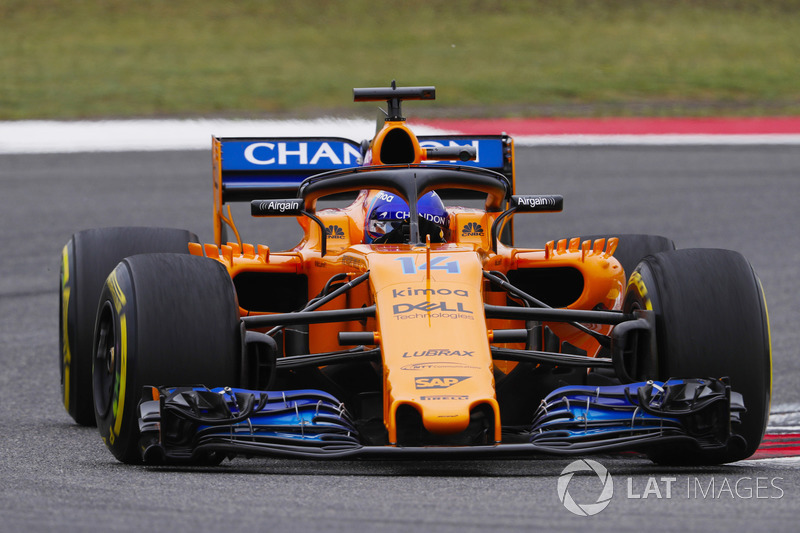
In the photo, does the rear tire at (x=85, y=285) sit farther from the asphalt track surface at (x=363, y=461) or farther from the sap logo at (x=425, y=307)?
the sap logo at (x=425, y=307)

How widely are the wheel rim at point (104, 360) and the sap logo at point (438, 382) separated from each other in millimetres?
1303

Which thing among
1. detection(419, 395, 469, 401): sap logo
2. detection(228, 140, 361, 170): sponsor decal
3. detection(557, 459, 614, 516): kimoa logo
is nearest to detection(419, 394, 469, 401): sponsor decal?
detection(419, 395, 469, 401): sap logo

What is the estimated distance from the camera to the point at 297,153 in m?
8.30

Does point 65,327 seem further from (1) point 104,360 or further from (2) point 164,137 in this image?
(2) point 164,137

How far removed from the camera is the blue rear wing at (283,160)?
8.13 metres

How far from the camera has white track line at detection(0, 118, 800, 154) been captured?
17.8 m

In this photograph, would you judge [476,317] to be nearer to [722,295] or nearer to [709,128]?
[722,295]

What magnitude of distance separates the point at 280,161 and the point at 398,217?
1827 millimetres

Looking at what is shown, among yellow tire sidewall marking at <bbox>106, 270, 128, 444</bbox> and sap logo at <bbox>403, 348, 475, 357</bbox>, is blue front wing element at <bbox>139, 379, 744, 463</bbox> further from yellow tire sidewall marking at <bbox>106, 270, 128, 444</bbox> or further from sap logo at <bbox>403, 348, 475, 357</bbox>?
sap logo at <bbox>403, 348, 475, 357</bbox>

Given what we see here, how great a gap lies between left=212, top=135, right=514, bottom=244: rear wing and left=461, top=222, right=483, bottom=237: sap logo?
119 cm

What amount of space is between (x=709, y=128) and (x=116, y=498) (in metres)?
16.6

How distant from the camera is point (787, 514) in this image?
4164 millimetres

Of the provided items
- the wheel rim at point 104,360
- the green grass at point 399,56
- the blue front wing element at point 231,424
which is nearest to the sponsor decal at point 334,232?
the wheel rim at point 104,360

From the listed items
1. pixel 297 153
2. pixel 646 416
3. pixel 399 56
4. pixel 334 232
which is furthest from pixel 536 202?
pixel 399 56
